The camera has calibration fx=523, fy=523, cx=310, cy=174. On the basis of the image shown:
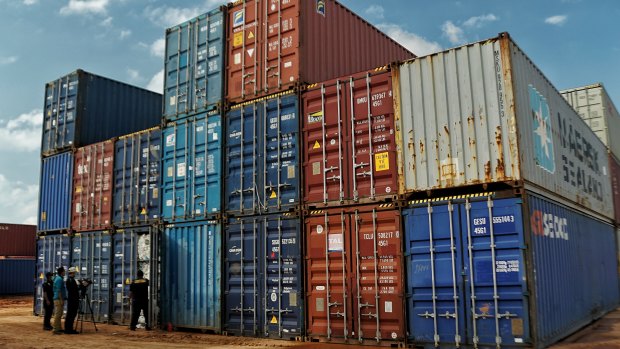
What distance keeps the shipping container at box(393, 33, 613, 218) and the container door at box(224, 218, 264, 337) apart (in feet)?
14.2

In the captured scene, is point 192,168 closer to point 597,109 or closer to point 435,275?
point 435,275

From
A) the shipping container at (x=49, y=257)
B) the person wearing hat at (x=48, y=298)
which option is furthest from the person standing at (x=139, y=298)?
the shipping container at (x=49, y=257)

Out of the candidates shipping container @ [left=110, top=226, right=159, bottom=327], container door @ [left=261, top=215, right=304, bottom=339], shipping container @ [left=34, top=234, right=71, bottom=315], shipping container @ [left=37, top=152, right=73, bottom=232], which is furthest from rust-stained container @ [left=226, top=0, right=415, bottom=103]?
shipping container @ [left=34, top=234, right=71, bottom=315]

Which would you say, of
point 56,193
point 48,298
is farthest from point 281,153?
point 56,193

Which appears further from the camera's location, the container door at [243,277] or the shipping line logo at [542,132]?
the container door at [243,277]

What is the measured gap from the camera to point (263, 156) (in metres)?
13.4

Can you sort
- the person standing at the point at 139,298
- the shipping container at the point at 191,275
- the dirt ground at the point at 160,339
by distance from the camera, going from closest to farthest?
the dirt ground at the point at 160,339 < the shipping container at the point at 191,275 < the person standing at the point at 139,298

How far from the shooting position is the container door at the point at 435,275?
10062mm

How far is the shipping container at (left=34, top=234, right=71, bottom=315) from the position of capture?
18.7m

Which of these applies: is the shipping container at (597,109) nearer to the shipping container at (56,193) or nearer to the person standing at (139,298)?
the person standing at (139,298)

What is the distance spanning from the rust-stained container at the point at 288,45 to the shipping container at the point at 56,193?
871 cm

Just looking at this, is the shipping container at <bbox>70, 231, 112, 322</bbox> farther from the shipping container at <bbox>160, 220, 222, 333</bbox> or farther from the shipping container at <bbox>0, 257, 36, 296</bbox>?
the shipping container at <bbox>0, 257, 36, 296</bbox>

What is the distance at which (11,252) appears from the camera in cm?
3434

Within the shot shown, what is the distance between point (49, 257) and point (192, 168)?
8315 millimetres
